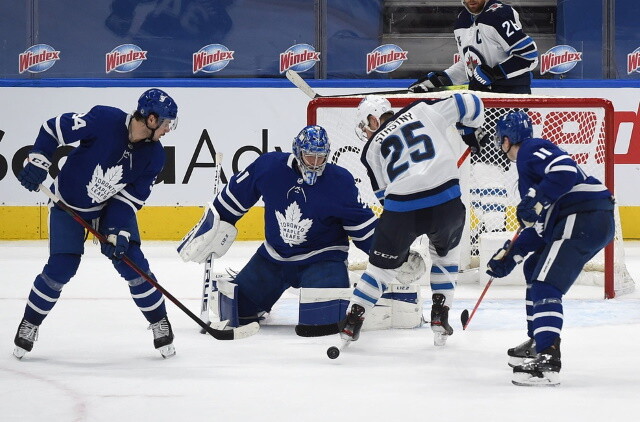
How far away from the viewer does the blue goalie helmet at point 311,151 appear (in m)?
4.33

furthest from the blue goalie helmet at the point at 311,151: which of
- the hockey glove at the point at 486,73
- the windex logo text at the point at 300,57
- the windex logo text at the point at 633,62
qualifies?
the windex logo text at the point at 633,62

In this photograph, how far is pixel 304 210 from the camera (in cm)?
446

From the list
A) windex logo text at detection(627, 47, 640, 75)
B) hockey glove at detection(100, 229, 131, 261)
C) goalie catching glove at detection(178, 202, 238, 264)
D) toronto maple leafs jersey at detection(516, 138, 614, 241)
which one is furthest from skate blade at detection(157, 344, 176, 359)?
windex logo text at detection(627, 47, 640, 75)

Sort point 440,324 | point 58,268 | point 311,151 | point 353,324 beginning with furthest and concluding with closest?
point 311,151 < point 440,324 < point 353,324 < point 58,268

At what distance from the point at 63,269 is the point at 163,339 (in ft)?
1.33

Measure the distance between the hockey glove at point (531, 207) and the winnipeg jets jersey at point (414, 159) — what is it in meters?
0.58

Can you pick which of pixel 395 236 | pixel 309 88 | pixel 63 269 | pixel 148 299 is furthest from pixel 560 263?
pixel 309 88

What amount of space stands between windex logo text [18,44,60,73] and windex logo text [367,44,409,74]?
1.95 metres

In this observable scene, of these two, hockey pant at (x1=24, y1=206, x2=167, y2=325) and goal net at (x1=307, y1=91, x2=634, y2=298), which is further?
goal net at (x1=307, y1=91, x2=634, y2=298)

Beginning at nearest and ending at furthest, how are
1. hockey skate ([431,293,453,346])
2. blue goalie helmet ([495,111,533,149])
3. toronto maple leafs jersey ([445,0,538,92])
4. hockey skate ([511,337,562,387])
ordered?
hockey skate ([511,337,562,387])
blue goalie helmet ([495,111,533,149])
hockey skate ([431,293,453,346])
toronto maple leafs jersey ([445,0,538,92])

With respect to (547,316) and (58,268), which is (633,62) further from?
(58,268)

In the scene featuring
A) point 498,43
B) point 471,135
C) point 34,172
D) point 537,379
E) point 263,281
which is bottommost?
point 537,379

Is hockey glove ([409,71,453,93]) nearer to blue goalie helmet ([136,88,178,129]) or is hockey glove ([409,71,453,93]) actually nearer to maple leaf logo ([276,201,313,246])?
maple leaf logo ([276,201,313,246])

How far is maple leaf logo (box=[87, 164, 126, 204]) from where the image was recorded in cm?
391
